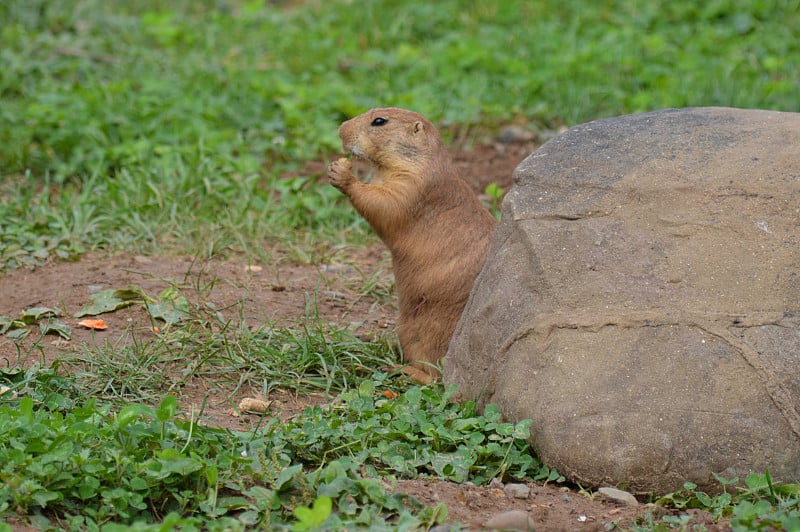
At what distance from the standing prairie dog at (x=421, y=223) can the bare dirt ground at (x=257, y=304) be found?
414 mm

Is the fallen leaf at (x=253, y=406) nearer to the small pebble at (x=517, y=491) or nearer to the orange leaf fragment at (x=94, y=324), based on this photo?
the orange leaf fragment at (x=94, y=324)

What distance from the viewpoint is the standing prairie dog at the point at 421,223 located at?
15.6 feet

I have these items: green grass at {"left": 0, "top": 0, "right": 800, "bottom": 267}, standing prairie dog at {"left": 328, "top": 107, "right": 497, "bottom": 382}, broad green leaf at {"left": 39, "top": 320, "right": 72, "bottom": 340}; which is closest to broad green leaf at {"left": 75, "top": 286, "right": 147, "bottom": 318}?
broad green leaf at {"left": 39, "top": 320, "right": 72, "bottom": 340}

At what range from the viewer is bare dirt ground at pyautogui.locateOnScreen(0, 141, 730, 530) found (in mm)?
3488

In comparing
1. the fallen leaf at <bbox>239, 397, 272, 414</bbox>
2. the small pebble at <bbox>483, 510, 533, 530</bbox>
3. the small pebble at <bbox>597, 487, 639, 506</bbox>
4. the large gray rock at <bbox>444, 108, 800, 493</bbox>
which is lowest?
the fallen leaf at <bbox>239, 397, 272, 414</bbox>

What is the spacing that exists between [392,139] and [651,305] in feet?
6.02

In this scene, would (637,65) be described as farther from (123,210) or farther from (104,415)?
(104,415)

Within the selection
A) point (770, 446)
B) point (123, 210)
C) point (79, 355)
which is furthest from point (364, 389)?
point (123, 210)

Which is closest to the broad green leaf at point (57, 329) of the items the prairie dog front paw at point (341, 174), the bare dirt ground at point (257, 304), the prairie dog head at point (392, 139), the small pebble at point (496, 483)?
the bare dirt ground at point (257, 304)

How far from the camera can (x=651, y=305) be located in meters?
3.74

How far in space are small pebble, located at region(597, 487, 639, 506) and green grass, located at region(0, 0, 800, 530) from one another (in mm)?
124

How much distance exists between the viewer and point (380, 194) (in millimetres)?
4934

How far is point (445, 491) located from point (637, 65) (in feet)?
20.3

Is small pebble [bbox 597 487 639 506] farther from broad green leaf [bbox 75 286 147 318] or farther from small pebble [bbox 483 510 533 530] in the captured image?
broad green leaf [bbox 75 286 147 318]
